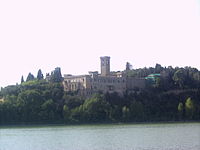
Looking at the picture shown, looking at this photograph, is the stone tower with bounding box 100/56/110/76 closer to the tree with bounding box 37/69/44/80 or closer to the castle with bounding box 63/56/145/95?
the castle with bounding box 63/56/145/95

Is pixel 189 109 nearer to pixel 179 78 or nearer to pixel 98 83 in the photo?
pixel 179 78

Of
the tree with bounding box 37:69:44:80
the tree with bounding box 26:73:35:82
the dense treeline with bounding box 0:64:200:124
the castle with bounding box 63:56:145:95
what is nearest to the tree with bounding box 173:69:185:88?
the dense treeline with bounding box 0:64:200:124

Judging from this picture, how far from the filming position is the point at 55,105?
68.4 metres

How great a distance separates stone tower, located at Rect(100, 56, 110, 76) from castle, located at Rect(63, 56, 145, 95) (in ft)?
20.4

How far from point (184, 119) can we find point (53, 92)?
69.0 feet

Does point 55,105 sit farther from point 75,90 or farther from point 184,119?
point 184,119

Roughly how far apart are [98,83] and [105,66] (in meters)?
9.73

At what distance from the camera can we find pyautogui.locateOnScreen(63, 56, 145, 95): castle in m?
77.9

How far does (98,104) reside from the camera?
67.8 meters

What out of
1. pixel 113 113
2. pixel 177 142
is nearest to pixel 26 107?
pixel 113 113

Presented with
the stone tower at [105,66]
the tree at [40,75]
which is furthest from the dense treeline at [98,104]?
Answer: the stone tower at [105,66]

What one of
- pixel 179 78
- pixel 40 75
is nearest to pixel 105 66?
pixel 40 75

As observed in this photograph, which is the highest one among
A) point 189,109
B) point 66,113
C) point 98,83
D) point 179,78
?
point 179,78

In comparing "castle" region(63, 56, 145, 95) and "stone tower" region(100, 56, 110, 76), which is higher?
"stone tower" region(100, 56, 110, 76)
